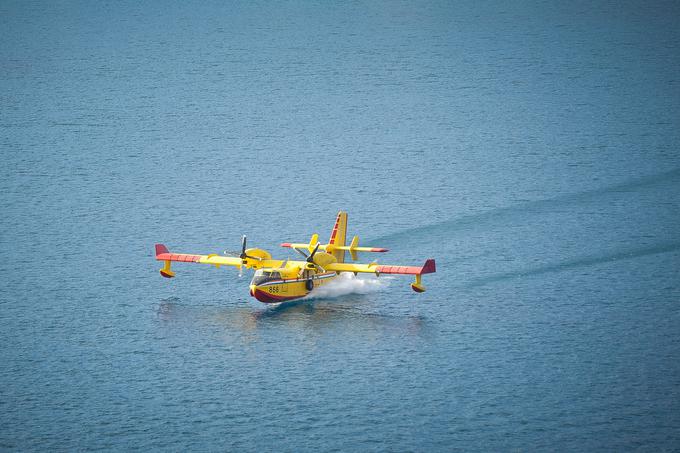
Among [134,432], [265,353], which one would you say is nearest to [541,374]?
[265,353]

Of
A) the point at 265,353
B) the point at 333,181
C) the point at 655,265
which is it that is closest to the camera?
the point at 265,353

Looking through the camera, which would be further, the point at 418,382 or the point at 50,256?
the point at 50,256

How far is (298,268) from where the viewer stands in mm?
124062

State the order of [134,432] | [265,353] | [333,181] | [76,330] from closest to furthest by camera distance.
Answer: [134,432]
[265,353]
[76,330]
[333,181]

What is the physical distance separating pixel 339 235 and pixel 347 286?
7.15 metres

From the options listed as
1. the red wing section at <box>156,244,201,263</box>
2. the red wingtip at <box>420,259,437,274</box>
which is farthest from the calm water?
the red wingtip at <box>420,259,437,274</box>

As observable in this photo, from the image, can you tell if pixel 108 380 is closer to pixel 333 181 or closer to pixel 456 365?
pixel 456 365

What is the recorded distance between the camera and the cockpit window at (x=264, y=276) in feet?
395

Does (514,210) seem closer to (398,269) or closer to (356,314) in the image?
(398,269)

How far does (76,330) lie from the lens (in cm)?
12231

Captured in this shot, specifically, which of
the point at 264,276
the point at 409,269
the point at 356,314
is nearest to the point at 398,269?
the point at 409,269

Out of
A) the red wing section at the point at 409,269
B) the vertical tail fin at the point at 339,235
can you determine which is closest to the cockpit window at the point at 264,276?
the red wing section at the point at 409,269

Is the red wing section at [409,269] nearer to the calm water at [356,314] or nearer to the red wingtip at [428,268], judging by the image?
the red wingtip at [428,268]

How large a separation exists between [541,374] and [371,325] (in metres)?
21.3
